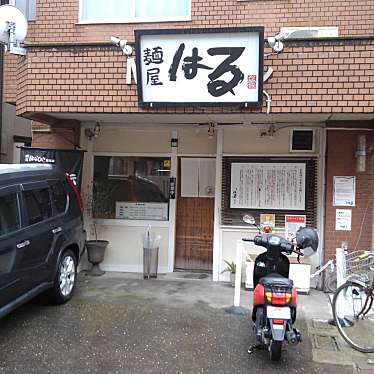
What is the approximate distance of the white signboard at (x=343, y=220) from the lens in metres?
7.44

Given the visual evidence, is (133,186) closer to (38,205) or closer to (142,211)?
(142,211)

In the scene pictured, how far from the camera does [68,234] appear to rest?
6340 mm

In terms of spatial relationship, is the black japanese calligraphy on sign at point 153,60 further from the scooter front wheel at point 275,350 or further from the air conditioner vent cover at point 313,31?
the scooter front wheel at point 275,350

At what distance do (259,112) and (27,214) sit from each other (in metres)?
3.37

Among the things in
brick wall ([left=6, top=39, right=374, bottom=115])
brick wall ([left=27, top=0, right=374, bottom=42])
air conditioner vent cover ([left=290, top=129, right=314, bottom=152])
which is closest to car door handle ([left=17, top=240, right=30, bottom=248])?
brick wall ([left=6, top=39, right=374, bottom=115])

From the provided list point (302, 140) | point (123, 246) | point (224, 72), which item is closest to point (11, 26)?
point (224, 72)

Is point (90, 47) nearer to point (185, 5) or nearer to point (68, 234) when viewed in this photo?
point (185, 5)

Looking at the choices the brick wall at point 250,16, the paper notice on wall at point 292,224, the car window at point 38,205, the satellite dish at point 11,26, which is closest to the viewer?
the car window at point 38,205

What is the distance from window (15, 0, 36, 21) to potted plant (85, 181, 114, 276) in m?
3.39

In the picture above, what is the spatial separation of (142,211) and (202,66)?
3251 millimetres

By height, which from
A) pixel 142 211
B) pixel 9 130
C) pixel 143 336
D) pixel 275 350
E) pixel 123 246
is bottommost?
pixel 143 336

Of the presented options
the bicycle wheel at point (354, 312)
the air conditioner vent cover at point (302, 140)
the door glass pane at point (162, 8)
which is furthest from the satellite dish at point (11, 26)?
the bicycle wheel at point (354, 312)

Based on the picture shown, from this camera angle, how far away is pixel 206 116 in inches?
278

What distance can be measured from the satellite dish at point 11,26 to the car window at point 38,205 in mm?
2312
